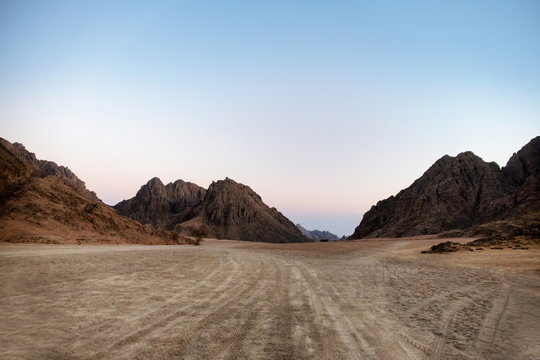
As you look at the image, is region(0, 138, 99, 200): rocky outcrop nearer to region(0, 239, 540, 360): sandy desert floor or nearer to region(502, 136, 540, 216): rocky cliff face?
region(0, 239, 540, 360): sandy desert floor

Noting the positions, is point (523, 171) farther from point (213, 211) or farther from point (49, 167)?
point (49, 167)

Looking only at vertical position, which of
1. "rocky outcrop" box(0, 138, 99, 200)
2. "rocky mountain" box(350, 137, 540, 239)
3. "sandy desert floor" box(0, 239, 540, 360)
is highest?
"rocky outcrop" box(0, 138, 99, 200)

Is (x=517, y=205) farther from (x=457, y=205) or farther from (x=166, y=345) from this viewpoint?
(x=166, y=345)

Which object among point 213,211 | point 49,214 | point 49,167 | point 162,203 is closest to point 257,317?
point 49,214

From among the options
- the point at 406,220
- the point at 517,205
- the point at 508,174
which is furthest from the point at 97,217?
the point at 508,174

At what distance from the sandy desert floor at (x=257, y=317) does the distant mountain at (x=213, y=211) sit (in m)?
82.3

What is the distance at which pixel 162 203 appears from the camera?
13225 cm

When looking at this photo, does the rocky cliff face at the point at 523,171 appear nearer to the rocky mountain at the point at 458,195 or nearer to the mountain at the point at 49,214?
the rocky mountain at the point at 458,195

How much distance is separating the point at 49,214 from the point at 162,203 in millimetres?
100873

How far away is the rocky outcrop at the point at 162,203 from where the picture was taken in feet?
409

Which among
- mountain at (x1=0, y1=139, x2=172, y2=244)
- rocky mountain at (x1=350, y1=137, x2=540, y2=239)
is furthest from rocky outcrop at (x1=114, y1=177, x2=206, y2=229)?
mountain at (x1=0, y1=139, x2=172, y2=244)

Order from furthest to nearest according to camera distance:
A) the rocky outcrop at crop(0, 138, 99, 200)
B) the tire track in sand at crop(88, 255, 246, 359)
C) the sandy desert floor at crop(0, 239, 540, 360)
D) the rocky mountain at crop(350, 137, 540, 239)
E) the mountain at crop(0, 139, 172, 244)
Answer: the rocky outcrop at crop(0, 138, 99, 200)
the rocky mountain at crop(350, 137, 540, 239)
the mountain at crop(0, 139, 172, 244)
the sandy desert floor at crop(0, 239, 540, 360)
the tire track in sand at crop(88, 255, 246, 359)

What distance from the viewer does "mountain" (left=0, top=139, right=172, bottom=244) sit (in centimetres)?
2981

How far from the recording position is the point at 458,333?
20.8ft
